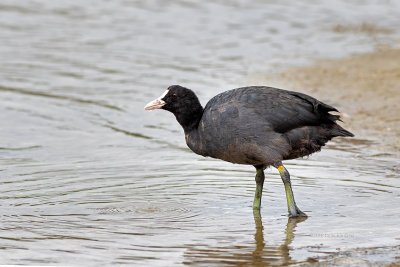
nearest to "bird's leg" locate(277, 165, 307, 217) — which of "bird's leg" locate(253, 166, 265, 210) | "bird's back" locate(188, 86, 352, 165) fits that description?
"bird's back" locate(188, 86, 352, 165)

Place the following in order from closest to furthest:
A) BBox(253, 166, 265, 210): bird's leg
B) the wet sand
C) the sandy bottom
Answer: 1. BBox(253, 166, 265, 210): bird's leg
2. the sandy bottom
3. the wet sand

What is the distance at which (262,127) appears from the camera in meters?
7.46

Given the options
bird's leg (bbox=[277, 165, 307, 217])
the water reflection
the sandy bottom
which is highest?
the sandy bottom

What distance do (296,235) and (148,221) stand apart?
133cm

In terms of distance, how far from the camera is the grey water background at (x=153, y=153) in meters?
6.65

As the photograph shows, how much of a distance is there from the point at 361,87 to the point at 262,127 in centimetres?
587

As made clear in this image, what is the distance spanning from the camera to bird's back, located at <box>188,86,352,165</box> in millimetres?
7441

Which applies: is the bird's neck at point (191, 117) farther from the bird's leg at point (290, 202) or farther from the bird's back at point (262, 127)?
the bird's leg at point (290, 202)

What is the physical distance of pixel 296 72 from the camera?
14.2 metres

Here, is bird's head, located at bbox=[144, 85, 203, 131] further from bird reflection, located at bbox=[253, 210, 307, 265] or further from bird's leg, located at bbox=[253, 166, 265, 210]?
bird reflection, located at bbox=[253, 210, 307, 265]

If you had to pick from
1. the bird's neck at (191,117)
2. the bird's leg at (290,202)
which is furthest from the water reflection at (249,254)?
the bird's neck at (191,117)

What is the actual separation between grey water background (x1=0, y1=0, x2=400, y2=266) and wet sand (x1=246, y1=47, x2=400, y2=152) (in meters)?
0.44

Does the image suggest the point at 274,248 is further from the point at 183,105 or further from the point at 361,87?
the point at 361,87

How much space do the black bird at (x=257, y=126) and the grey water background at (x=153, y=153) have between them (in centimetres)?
54
